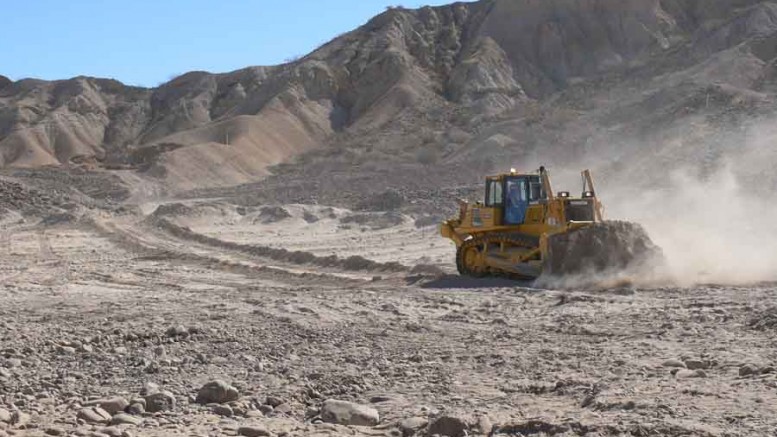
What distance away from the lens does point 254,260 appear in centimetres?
2192

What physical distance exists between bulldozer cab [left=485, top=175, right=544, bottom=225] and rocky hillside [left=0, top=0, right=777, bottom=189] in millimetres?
21435

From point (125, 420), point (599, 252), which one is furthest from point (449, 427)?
point (599, 252)

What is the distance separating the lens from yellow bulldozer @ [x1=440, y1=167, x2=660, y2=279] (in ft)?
47.3

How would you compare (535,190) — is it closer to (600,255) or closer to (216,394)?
(600,255)

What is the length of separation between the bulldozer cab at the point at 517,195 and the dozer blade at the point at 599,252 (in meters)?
1.14

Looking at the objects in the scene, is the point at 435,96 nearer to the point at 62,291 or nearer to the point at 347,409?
the point at 62,291

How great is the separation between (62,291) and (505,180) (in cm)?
660

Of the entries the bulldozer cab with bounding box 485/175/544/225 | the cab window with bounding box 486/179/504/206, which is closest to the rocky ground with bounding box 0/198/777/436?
the bulldozer cab with bounding box 485/175/544/225

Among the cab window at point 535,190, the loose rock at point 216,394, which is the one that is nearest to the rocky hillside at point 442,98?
the cab window at point 535,190

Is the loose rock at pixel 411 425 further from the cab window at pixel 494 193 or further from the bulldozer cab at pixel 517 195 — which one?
the cab window at pixel 494 193

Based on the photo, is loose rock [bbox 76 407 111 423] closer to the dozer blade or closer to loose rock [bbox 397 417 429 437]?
loose rock [bbox 397 417 429 437]

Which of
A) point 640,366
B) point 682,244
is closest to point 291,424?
point 640,366

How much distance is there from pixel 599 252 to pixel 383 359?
6570 millimetres

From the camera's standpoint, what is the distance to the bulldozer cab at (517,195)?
15555 millimetres
